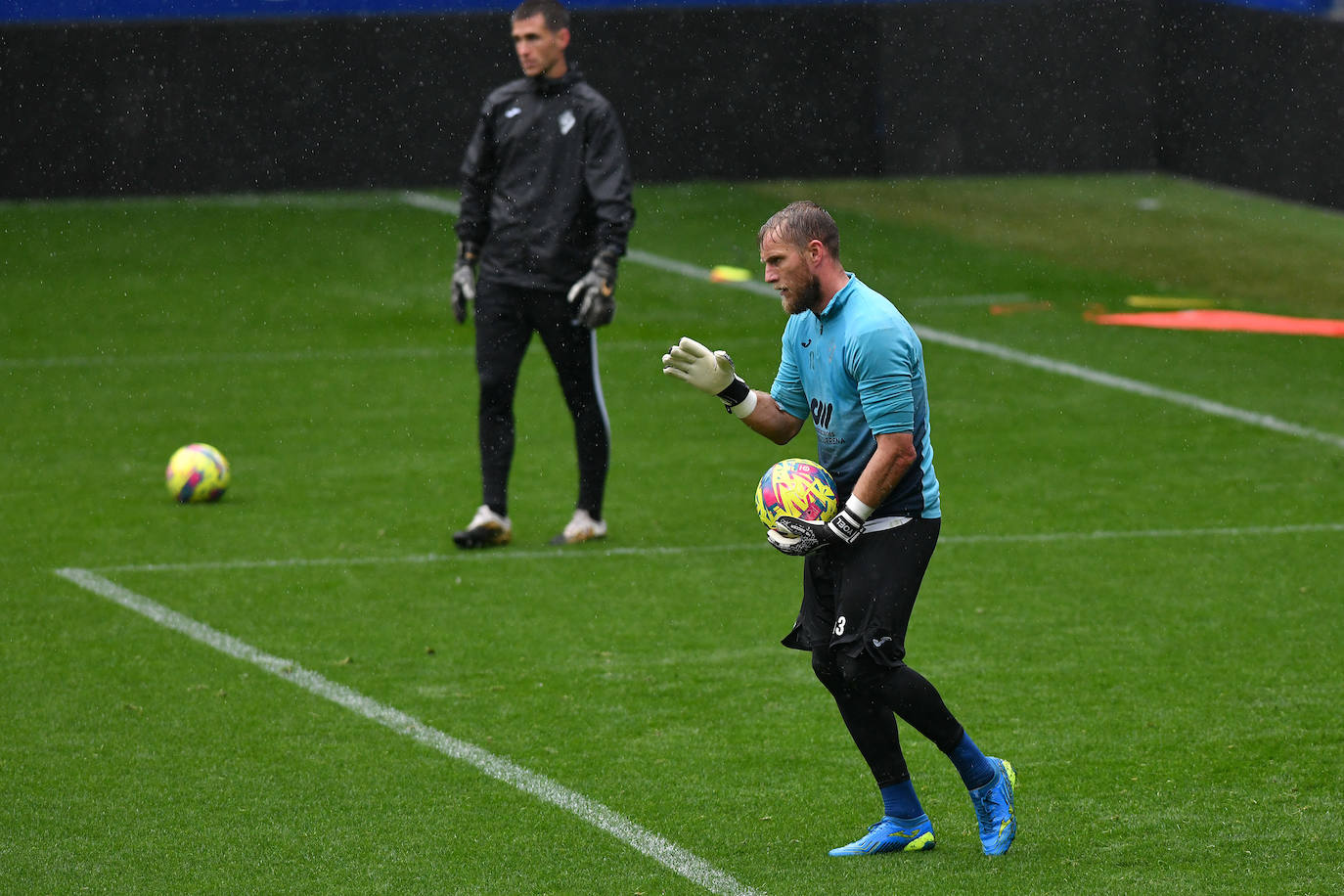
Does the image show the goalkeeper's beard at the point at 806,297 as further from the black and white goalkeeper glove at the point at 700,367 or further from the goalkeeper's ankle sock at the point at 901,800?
the goalkeeper's ankle sock at the point at 901,800

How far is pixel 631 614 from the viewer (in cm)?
870

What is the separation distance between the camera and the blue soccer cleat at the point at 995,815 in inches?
228

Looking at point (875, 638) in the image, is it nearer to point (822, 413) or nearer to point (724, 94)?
point (822, 413)

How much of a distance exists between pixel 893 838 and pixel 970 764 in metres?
0.33

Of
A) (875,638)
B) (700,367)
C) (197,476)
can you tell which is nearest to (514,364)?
(197,476)

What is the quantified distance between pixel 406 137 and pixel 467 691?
54.6 feet

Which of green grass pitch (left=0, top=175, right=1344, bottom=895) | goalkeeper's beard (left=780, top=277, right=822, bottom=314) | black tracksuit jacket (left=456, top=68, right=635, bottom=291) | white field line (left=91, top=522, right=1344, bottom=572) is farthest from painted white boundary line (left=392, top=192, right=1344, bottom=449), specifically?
goalkeeper's beard (left=780, top=277, right=822, bottom=314)

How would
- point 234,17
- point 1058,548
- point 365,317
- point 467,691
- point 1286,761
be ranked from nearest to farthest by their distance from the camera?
point 1286,761, point 467,691, point 1058,548, point 365,317, point 234,17

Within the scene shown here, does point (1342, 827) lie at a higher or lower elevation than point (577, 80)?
lower

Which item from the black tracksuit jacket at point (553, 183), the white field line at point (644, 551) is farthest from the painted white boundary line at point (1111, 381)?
the black tracksuit jacket at point (553, 183)

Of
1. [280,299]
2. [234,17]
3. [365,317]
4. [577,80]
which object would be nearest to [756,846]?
[577,80]

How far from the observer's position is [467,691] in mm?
7625

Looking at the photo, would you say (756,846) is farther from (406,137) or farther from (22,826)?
(406,137)

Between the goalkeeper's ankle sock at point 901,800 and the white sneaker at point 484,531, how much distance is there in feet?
14.0
